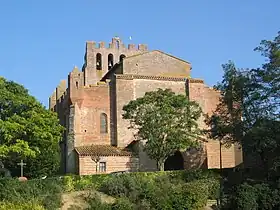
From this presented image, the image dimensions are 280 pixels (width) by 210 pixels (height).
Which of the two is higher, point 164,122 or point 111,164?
point 164,122

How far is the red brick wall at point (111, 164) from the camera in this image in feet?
149

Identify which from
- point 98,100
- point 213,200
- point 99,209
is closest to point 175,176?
point 213,200

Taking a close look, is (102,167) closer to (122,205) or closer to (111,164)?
(111,164)

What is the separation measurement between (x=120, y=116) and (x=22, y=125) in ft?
47.1

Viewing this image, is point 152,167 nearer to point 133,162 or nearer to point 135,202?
point 133,162

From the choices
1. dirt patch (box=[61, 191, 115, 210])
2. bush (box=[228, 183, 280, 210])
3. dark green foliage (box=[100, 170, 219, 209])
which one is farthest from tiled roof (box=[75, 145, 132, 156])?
bush (box=[228, 183, 280, 210])

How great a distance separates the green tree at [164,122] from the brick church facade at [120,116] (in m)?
5.37

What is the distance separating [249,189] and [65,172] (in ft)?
70.4

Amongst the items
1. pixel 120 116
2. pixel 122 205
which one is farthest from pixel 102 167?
pixel 122 205

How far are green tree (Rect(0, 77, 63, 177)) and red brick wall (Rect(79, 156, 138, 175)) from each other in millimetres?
6480

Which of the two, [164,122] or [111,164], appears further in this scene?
[111,164]

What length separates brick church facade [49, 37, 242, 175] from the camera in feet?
154

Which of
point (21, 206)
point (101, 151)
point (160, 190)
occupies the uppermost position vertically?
point (101, 151)

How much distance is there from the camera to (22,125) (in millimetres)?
36906
